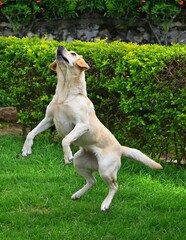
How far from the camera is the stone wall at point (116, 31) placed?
42.4 feet

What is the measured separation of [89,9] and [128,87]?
4.81 meters

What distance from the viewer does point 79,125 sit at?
6117mm

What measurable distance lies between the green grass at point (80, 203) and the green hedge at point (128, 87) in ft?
1.55

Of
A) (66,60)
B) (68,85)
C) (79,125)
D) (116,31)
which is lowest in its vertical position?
(116,31)

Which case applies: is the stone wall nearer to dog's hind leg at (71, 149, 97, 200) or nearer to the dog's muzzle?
dog's hind leg at (71, 149, 97, 200)

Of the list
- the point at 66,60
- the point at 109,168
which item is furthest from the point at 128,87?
the point at 66,60

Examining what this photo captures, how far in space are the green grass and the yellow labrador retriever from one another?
332 millimetres

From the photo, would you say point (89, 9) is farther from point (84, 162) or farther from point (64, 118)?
point (64, 118)

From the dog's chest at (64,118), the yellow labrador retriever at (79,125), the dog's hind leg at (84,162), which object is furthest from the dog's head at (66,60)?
the dog's hind leg at (84,162)

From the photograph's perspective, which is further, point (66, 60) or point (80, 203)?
point (80, 203)

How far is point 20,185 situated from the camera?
744cm

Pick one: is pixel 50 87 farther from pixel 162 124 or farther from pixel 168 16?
pixel 168 16

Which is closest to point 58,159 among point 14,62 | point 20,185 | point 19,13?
point 20,185

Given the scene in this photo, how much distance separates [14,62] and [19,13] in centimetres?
335
